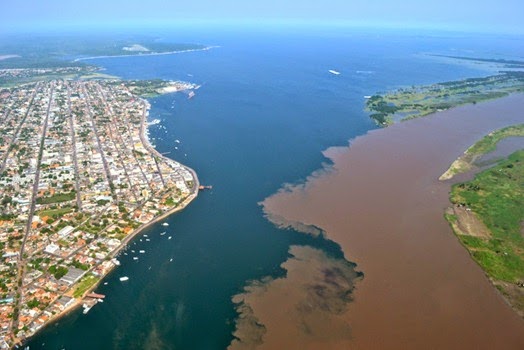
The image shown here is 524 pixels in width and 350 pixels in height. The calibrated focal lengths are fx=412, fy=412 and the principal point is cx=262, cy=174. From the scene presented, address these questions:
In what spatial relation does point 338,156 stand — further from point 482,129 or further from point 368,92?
point 368,92

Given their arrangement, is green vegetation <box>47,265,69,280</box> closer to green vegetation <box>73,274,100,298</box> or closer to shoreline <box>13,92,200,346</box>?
green vegetation <box>73,274,100,298</box>

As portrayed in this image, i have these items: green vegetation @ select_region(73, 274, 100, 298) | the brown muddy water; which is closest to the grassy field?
the brown muddy water

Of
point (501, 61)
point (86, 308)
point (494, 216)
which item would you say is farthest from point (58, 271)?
point (501, 61)

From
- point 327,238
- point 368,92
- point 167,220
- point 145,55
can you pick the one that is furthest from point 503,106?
point 145,55

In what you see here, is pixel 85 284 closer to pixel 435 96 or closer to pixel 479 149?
pixel 479 149

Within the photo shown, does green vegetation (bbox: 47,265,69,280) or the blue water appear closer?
the blue water

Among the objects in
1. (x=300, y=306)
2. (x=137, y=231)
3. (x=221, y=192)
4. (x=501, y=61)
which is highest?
(x=501, y=61)

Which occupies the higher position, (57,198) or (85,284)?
(57,198)

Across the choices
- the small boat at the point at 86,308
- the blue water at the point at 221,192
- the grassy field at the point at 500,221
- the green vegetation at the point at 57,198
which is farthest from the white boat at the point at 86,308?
the grassy field at the point at 500,221
